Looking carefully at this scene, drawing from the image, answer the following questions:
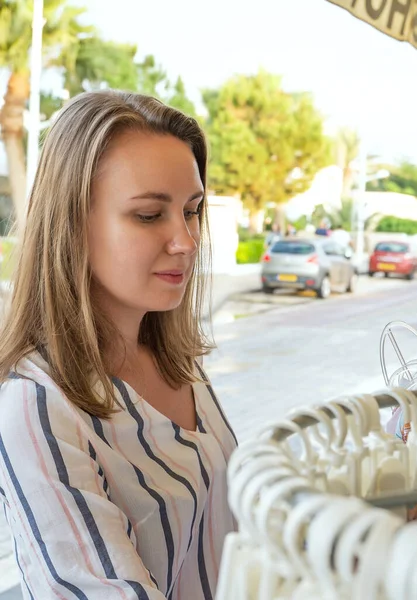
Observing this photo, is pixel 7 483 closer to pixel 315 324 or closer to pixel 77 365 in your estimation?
pixel 77 365

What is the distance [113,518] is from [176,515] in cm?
12

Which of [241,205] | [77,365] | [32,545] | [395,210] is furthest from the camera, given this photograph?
[241,205]

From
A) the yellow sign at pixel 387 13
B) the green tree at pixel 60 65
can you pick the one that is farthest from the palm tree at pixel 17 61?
the yellow sign at pixel 387 13

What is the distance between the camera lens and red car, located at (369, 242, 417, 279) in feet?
16.8

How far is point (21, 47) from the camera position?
16.5 ft

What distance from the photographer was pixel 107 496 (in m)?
0.78

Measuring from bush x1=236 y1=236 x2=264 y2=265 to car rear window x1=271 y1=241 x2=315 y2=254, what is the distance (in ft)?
0.31

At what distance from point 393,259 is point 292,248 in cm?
67

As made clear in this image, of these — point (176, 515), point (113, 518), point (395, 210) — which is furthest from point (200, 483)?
point (395, 210)

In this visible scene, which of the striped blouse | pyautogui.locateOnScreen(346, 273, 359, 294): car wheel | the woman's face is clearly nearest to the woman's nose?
the woman's face

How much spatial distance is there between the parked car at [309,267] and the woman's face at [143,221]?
4.44m

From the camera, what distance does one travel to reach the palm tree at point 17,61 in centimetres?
495

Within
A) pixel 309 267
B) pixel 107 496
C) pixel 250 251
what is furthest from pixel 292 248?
pixel 107 496

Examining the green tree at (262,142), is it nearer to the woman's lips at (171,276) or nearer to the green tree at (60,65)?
the green tree at (60,65)
